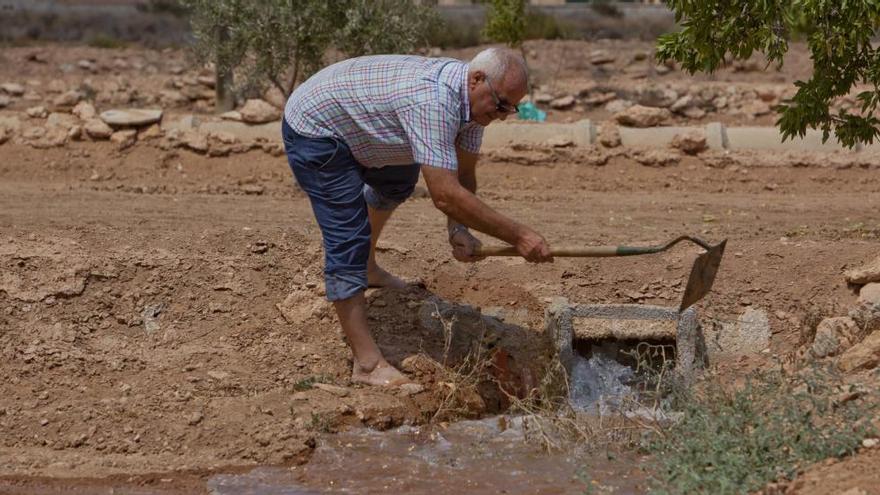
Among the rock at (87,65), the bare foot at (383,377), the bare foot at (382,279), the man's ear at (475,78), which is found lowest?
the rock at (87,65)

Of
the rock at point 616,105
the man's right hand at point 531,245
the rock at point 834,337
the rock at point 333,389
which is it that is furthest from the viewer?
the rock at point 616,105

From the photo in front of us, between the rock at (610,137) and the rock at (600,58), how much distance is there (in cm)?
982

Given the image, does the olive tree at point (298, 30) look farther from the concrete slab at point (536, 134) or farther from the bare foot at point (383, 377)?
the bare foot at point (383, 377)

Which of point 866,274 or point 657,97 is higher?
point 866,274

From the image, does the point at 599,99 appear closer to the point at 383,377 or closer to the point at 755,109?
the point at 755,109

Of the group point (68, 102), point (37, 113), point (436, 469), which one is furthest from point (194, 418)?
point (68, 102)

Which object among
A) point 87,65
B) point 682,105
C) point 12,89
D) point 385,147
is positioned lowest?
point 87,65

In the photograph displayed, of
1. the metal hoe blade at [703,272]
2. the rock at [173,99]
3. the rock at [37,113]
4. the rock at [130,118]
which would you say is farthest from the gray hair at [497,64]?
the rock at [173,99]

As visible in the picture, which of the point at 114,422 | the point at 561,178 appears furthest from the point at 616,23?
the point at 114,422

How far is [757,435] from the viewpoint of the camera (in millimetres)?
4566

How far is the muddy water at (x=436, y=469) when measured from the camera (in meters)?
4.92

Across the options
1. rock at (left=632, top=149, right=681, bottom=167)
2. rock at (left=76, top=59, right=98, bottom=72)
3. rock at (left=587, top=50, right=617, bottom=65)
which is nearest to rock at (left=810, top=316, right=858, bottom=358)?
rock at (left=632, top=149, right=681, bottom=167)

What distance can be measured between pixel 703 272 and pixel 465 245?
1047 mm

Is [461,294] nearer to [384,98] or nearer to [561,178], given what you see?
[384,98]
